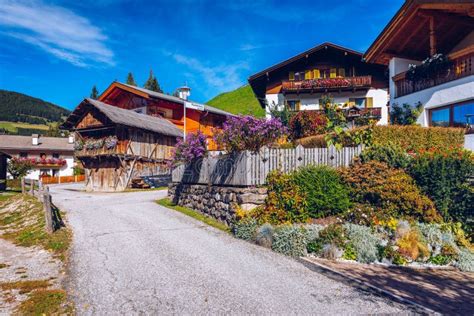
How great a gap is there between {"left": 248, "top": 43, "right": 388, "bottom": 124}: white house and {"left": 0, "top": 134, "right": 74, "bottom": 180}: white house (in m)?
41.4

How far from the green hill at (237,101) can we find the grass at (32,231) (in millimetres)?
58672

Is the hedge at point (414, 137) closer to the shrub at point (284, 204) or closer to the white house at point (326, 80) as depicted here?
the shrub at point (284, 204)

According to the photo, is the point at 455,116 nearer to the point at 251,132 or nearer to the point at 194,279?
the point at 251,132

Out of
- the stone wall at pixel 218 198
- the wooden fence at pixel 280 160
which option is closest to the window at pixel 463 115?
the wooden fence at pixel 280 160

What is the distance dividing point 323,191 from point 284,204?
4.42ft

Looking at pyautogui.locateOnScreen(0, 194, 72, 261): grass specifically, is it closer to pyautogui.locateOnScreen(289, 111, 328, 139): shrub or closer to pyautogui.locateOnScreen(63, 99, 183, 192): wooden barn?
pyautogui.locateOnScreen(63, 99, 183, 192): wooden barn

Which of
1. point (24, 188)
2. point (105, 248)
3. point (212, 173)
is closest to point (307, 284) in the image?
point (105, 248)

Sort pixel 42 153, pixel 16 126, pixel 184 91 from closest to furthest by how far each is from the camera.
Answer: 1. pixel 184 91
2. pixel 42 153
3. pixel 16 126

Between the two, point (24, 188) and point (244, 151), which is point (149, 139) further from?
point (244, 151)

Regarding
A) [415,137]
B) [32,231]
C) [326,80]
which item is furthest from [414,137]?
[326,80]

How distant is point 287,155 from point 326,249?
413 centimetres

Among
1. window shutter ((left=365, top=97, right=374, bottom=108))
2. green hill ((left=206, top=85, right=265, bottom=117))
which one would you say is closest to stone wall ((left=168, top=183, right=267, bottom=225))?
window shutter ((left=365, top=97, right=374, bottom=108))

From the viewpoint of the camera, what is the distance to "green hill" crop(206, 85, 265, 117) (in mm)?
78562

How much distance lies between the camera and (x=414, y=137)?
13805 millimetres
